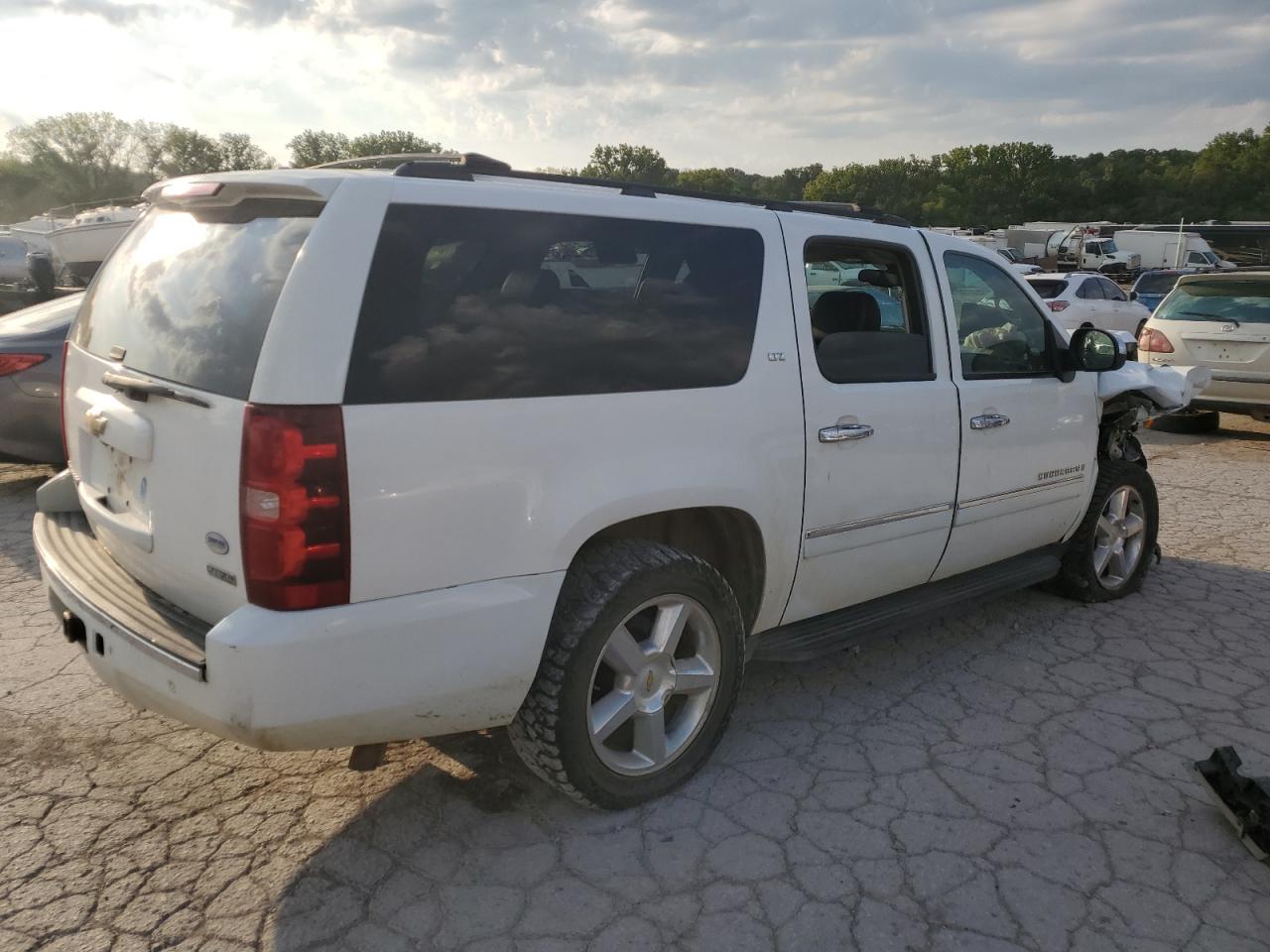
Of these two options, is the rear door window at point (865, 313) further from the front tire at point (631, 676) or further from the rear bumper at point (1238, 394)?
the rear bumper at point (1238, 394)

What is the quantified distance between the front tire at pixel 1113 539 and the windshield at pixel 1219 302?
5.69m

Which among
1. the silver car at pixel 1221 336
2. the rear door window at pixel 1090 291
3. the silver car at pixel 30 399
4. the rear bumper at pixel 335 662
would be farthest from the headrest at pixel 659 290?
the rear door window at pixel 1090 291

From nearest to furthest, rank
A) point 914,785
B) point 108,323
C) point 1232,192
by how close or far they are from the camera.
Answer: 1. point 108,323
2. point 914,785
3. point 1232,192

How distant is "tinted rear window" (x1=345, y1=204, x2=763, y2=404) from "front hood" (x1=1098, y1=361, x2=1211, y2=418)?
7.99ft

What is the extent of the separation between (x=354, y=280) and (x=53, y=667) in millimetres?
2684

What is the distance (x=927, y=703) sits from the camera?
3.89 m

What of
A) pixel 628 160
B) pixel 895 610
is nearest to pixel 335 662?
pixel 895 610

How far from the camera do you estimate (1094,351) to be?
Result: 4.46m

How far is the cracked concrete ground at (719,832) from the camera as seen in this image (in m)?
2.53

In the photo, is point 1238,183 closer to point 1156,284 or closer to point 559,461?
point 1156,284

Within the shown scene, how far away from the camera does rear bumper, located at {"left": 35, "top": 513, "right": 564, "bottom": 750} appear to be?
2293mm

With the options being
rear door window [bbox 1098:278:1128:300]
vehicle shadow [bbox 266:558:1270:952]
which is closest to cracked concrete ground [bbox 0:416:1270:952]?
vehicle shadow [bbox 266:558:1270:952]

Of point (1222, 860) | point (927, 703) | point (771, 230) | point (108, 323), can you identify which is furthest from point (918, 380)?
point (108, 323)

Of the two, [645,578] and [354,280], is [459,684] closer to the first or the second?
[645,578]
